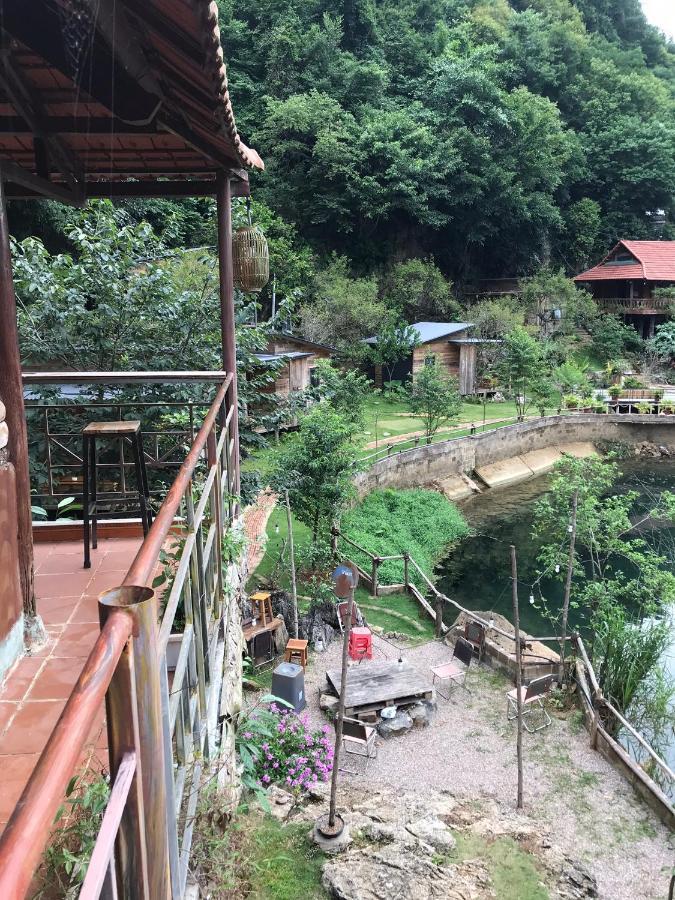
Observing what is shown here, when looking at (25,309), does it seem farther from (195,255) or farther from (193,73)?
(195,255)

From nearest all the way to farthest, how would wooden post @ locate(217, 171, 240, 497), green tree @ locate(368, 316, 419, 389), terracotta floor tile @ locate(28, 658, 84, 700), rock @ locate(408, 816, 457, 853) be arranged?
terracotta floor tile @ locate(28, 658, 84, 700) → wooden post @ locate(217, 171, 240, 497) → rock @ locate(408, 816, 457, 853) → green tree @ locate(368, 316, 419, 389)

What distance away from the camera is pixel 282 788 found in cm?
772

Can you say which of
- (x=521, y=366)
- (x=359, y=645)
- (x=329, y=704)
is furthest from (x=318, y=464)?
(x=521, y=366)

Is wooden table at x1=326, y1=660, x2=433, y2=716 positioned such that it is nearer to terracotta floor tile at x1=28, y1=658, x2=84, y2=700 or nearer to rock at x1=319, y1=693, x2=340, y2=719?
rock at x1=319, y1=693, x2=340, y2=719

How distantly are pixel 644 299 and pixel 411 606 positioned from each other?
25.3 metres

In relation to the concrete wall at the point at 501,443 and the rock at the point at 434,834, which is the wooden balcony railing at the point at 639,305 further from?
the rock at the point at 434,834

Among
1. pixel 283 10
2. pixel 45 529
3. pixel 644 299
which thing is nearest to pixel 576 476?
pixel 45 529

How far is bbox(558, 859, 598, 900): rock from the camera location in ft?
21.4

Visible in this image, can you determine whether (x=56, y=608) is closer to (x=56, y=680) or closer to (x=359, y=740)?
(x=56, y=680)

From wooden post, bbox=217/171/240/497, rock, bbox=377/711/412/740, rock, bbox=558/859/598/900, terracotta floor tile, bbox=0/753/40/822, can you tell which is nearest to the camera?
terracotta floor tile, bbox=0/753/40/822

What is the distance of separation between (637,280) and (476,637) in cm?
2683

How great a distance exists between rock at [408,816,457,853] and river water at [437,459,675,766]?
487 centimetres

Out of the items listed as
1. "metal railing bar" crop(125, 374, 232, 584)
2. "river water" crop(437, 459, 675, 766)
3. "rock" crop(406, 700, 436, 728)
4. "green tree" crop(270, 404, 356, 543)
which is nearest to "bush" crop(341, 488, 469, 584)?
"river water" crop(437, 459, 675, 766)

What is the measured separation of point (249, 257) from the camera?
534cm
